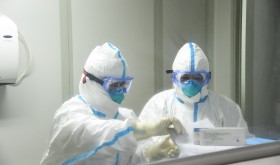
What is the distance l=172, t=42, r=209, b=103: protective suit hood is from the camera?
5.54ft

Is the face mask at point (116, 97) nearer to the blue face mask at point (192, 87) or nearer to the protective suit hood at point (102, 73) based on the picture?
the protective suit hood at point (102, 73)

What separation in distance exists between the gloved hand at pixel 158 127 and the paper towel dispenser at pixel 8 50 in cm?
85

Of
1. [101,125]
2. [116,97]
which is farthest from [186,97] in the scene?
[101,125]

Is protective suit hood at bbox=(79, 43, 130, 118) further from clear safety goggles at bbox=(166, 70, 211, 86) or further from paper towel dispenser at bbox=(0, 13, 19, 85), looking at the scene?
paper towel dispenser at bbox=(0, 13, 19, 85)

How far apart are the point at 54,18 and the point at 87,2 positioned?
0.26 metres

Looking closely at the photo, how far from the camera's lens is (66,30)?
2.00 metres

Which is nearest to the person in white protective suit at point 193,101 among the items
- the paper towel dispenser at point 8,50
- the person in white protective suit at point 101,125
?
the person in white protective suit at point 101,125

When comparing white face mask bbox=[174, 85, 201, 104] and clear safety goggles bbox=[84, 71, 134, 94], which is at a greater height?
clear safety goggles bbox=[84, 71, 134, 94]

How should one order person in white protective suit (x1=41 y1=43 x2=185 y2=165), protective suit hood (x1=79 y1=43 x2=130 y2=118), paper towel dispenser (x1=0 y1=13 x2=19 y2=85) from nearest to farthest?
1. person in white protective suit (x1=41 y1=43 x2=185 y2=165)
2. protective suit hood (x1=79 y1=43 x2=130 y2=118)
3. paper towel dispenser (x1=0 y1=13 x2=19 y2=85)

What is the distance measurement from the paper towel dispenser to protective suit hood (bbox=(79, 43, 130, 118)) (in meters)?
0.56

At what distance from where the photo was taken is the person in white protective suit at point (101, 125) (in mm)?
1149

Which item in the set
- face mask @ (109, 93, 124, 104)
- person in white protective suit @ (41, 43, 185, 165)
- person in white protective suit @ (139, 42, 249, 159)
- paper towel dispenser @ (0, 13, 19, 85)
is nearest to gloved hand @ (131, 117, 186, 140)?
person in white protective suit @ (41, 43, 185, 165)

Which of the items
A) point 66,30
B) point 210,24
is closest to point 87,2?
point 66,30

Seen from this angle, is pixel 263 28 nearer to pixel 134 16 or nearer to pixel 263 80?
pixel 263 80
